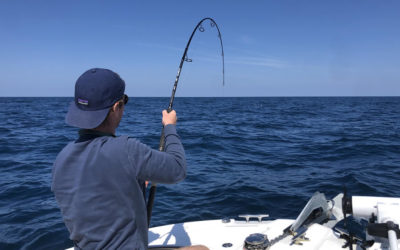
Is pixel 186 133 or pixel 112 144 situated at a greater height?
pixel 112 144

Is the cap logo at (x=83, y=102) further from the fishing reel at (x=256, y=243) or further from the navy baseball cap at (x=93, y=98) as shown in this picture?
the fishing reel at (x=256, y=243)

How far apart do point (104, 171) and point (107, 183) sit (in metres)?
0.06

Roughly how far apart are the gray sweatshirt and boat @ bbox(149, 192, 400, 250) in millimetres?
1219

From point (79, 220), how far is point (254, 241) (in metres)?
1.66

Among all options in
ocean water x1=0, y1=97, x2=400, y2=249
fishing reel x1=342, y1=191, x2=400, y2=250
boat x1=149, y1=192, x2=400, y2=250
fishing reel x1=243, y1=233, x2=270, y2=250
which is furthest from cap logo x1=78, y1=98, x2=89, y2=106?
ocean water x1=0, y1=97, x2=400, y2=249

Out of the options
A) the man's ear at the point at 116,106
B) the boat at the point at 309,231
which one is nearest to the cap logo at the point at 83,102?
the man's ear at the point at 116,106

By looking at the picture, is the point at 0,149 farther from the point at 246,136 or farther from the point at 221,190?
the point at 246,136

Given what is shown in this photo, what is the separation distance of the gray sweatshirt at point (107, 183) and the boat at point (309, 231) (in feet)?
4.00

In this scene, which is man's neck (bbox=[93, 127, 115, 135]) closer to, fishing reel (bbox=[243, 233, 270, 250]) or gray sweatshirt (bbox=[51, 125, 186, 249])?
gray sweatshirt (bbox=[51, 125, 186, 249])

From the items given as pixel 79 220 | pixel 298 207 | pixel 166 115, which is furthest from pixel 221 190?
pixel 79 220

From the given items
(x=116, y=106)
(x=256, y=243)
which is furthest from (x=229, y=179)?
(x=116, y=106)

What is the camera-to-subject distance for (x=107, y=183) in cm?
143

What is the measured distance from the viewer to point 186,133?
14.0 m

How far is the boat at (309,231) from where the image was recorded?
262 centimetres
